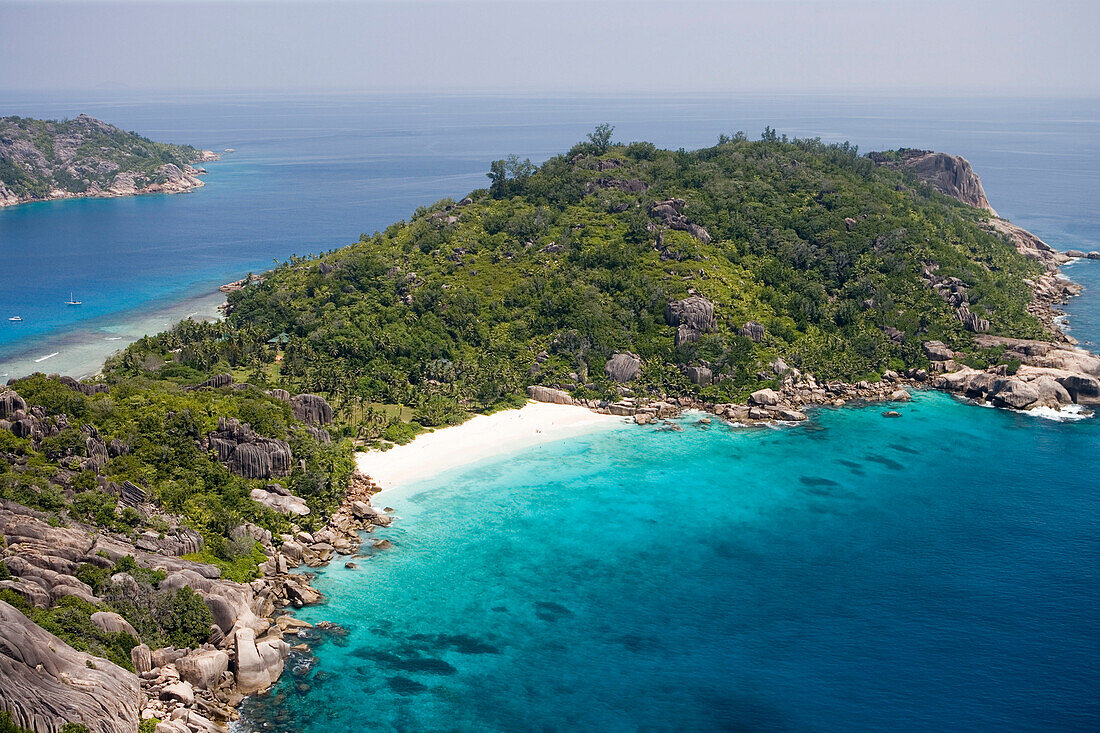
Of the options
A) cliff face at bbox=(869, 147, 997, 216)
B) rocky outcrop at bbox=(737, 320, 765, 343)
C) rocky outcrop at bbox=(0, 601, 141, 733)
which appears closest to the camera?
rocky outcrop at bbox=(0, 601, 141, 733)

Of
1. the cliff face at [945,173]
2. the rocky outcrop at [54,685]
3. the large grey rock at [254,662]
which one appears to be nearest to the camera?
the rocky outcrop at [54,685]

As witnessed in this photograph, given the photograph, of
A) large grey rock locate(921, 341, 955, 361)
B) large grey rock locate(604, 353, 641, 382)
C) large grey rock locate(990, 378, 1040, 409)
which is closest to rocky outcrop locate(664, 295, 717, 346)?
large grey rock locate(604, 353, 641, 382)

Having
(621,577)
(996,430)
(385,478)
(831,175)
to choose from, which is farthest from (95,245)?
(996,430)

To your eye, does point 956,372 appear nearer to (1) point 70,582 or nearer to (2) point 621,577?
(2) point 621,577

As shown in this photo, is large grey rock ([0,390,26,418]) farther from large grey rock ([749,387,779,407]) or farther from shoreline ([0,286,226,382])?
large grey rock ([749,387,779,407])

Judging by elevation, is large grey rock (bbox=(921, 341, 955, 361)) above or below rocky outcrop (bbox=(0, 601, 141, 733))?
above

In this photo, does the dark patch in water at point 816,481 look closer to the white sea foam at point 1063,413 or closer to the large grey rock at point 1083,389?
the white sea foam at point 1063,413

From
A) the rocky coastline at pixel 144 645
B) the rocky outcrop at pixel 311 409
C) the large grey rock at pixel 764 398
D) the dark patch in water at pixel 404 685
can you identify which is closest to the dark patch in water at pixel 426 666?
the dark patch in water at pixel 404 685
